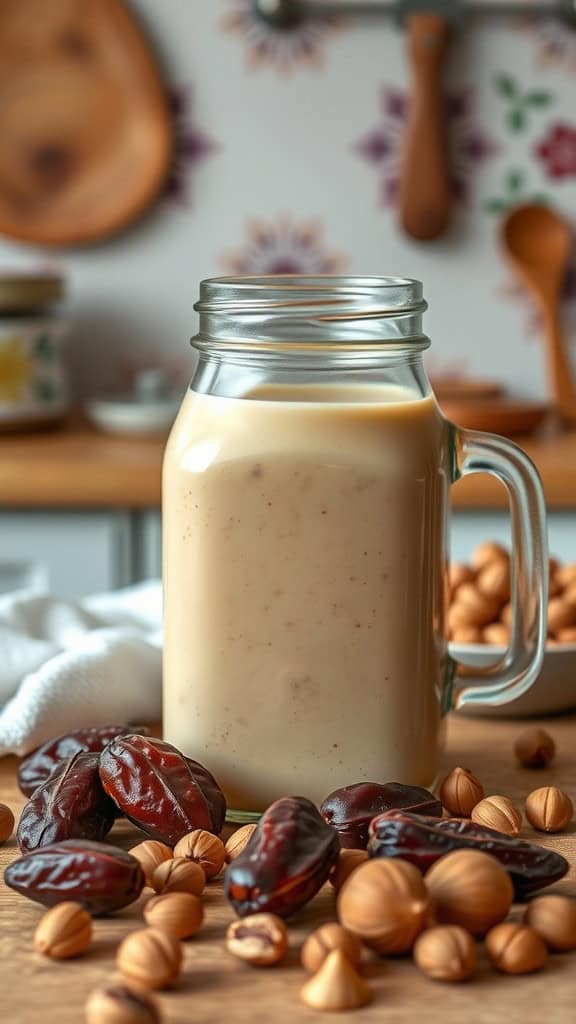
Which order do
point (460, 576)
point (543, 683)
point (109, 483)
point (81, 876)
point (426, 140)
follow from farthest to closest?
1. point (426, 140)
2. point (109, 483)
3. point (460, 576)
4. point (543, 683)
5. point (81, 876)

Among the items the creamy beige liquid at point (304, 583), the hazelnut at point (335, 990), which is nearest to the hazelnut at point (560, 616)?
the creamy beige liquid at point (304, 583)

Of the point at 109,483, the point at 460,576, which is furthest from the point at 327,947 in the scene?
the point at 109,483

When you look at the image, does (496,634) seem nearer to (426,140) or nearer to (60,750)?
(60,750)

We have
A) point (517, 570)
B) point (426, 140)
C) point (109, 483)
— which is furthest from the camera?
point (426, 140)

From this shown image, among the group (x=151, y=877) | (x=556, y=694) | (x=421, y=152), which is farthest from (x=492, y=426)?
(x=151, y=877)

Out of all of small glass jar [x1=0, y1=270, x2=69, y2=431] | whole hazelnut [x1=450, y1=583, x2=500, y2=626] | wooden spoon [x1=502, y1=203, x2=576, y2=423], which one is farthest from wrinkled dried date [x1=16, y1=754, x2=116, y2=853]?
wooden spoon [x1=502, y1=203, x2=576, y2=423]

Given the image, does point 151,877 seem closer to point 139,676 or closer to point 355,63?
point 139,676

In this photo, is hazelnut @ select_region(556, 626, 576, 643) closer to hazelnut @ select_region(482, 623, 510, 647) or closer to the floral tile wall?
hazelnut @ select_region(482, 623, 510, 647)
